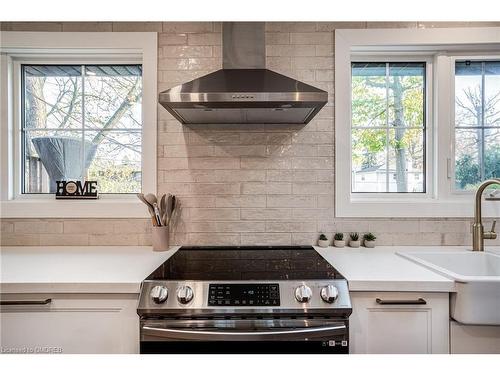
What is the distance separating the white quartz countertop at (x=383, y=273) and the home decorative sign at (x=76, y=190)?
1.45 m

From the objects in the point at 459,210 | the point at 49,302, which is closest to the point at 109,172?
the point at 49,302

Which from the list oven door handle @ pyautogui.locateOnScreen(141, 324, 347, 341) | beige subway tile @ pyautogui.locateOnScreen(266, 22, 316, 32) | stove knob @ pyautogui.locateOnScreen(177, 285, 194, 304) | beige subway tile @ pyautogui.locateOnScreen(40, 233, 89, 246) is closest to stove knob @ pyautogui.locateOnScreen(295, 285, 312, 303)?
oven door handle @ pyautogui.locateOnScreen(141, 324, 347, 341)

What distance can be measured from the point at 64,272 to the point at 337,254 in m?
1.33

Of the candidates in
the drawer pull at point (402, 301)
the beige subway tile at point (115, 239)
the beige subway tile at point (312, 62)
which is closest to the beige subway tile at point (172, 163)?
the beige subway tile at point (115, 239)

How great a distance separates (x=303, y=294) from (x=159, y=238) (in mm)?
923

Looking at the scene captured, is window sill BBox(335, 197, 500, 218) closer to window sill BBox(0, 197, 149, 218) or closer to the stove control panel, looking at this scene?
the stove control panel

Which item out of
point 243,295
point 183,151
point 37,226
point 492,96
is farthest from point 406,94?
point 37,226

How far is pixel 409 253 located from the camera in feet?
5.53

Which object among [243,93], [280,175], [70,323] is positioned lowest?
[70,323]

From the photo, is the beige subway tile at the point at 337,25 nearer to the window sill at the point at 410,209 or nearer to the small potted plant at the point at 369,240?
the window sill at the point at 410,209

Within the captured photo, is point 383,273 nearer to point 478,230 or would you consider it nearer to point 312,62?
point 478,230

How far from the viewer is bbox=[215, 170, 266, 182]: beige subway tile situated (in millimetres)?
1889

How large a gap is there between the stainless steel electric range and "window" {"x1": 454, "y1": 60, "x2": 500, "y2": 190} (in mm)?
1339

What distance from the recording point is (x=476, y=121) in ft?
6.45
